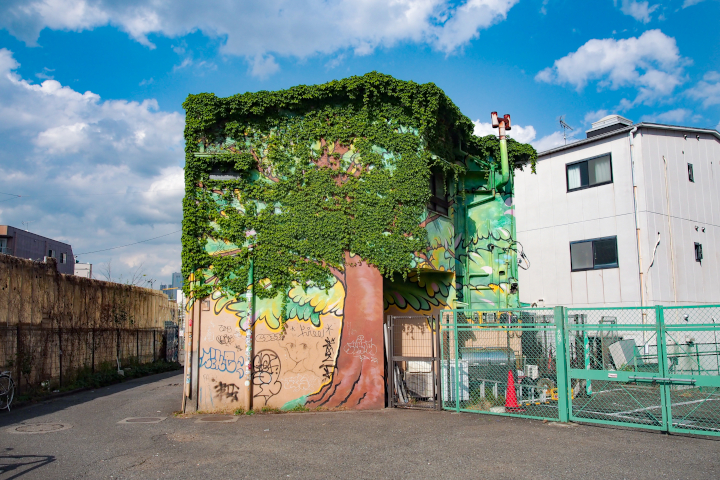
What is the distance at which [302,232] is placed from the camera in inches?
491

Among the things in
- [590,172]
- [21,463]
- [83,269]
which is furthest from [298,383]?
[83,269]

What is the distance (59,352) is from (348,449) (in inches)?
476

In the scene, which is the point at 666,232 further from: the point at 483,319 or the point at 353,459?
the point at 353,459

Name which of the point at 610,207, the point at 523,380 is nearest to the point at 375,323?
the point at 523,380

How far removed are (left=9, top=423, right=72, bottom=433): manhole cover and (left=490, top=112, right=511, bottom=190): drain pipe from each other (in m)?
13.5

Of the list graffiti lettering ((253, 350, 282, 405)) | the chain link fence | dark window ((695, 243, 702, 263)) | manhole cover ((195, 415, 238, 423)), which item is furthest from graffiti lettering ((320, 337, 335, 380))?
dark window ((695, 243, 702, 263))

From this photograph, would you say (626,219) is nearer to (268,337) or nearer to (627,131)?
(627,131)

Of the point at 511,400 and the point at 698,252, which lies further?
the point at 698,252

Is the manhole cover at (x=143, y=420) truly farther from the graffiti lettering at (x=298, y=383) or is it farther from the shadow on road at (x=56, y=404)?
the graffiti lettering at (x=298, y=383)

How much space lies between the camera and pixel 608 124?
21.9 m

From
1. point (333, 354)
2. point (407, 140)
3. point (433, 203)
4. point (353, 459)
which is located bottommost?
point (353, 459)

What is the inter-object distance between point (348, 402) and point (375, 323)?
1.92 meters

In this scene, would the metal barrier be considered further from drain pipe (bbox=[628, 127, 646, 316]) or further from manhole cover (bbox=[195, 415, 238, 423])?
drain pipe (bbox=[628, 127, 646, 316])

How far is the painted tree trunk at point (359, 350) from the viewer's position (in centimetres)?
1202
